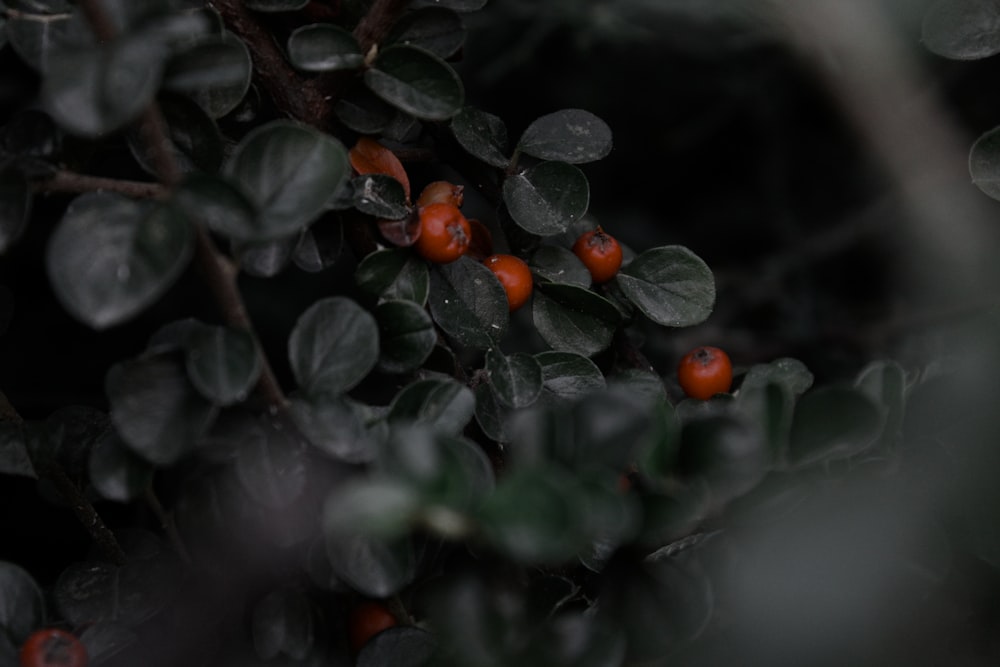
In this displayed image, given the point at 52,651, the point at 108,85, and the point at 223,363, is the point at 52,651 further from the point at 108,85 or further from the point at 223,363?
Result: the point at 108,85

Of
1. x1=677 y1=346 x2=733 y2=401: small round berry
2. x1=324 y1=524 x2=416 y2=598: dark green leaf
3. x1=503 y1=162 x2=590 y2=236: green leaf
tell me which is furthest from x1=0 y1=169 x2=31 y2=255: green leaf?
x1=677 y1=346 x2=733 y2=401: small round berry

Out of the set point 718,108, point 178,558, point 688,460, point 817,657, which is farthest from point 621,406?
point 718,108

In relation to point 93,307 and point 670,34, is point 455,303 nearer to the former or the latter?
point 93,307

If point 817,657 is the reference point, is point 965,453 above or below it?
above

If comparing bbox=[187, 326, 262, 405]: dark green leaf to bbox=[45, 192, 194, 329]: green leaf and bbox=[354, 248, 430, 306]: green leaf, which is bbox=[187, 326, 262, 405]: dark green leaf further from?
bbox=[354, 248, 430, 306]: green leaf

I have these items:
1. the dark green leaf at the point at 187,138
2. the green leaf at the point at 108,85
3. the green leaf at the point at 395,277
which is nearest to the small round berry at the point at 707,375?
the green leaf at the point at 395,277

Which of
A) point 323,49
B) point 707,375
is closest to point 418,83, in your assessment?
point 323,49
